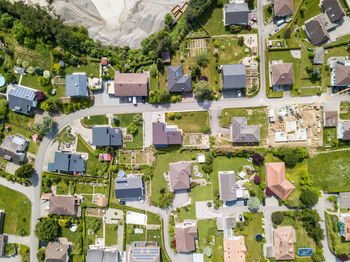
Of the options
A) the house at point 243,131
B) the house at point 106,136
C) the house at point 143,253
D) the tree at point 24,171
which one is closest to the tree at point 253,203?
the house at point 243,131

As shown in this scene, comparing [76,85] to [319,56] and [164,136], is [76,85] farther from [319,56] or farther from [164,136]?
[319,56]

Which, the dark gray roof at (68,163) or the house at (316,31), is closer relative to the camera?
the house at (316,31)

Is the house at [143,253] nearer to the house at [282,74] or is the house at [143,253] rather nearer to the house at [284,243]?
the house at [284,243]

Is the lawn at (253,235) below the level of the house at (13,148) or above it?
below

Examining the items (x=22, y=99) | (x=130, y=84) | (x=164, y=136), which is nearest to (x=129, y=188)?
(x=164, y=136)

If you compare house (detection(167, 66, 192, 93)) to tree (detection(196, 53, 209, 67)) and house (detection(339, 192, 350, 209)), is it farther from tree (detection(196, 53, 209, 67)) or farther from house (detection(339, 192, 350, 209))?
house (detection(339, 192, 350, 209))

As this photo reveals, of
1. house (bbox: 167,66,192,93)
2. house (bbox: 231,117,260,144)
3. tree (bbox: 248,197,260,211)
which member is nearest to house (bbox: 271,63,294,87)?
house (bbox: 231,117,260,144)
